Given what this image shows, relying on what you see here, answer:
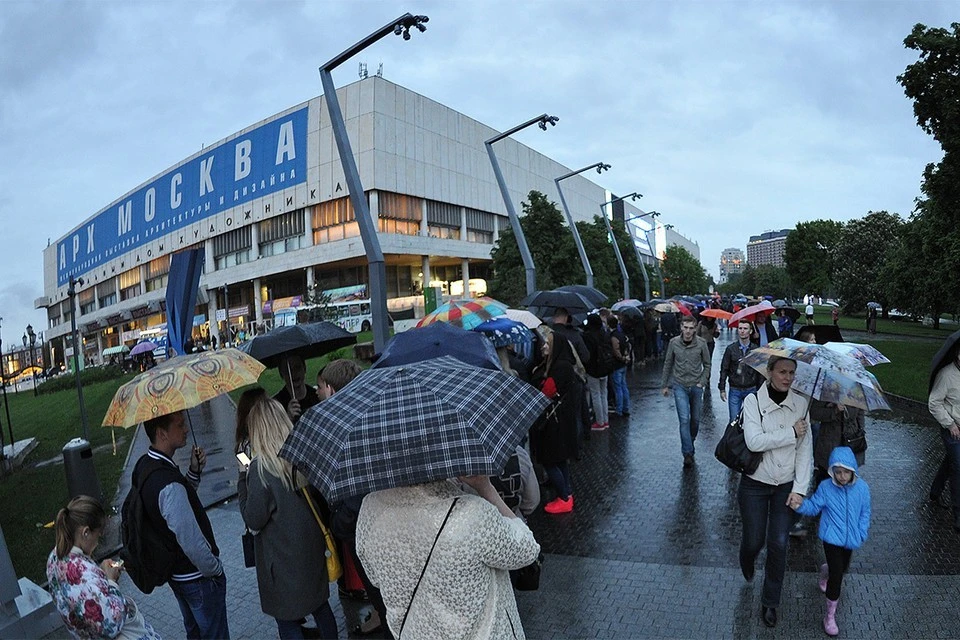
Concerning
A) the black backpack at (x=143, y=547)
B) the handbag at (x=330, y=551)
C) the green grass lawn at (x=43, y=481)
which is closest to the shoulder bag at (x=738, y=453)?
the handbag at (x=330, y=551)

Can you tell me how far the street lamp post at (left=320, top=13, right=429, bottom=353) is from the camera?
30.8 feet

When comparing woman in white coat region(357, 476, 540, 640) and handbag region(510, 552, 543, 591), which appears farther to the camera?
handbag region(510, 552, 543, 591)

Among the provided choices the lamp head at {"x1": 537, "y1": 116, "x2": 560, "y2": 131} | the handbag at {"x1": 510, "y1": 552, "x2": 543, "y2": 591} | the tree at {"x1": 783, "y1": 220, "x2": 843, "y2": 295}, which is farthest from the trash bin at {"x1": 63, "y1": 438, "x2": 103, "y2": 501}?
the tree at {"x1": 783, "y1": 220, "x2": 843, "y2": 295}

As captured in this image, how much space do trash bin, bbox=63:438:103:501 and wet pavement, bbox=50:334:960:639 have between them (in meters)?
1.45

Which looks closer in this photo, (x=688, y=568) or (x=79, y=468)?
(x=688, y=568)

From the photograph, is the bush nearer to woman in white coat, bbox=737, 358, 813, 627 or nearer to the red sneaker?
the red sneaker

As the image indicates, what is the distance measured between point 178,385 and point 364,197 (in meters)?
6.56

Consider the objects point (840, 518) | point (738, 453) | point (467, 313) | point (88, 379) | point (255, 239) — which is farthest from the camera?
point (255, 239)

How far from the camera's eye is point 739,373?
7.52m

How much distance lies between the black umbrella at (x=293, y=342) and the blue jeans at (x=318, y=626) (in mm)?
2392

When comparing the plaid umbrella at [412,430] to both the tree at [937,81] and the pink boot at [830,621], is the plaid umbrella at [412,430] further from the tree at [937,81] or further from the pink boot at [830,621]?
the tree at [937,81]

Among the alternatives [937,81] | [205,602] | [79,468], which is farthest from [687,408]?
[937,81]

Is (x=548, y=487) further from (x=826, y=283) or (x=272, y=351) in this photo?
(x=826, y=283)

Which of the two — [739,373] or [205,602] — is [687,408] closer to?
[739,373]
